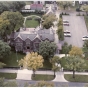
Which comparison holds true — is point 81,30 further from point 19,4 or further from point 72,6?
point 19,4

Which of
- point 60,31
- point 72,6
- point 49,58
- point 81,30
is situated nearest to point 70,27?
point 81,30

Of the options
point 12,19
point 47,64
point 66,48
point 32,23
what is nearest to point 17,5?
point 32,23

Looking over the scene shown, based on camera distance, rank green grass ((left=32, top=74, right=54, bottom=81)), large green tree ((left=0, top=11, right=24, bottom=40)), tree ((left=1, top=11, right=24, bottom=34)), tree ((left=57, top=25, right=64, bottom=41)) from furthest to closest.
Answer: tree ((left=57, top=25, right=64, bottom=41))
tree ((left=1, top=11, right=24, bottom=34))
large green tree ((left=0, top=11, right=24, bottom=40))
green grass ((left=32, top=74, right=54, bottom=81))

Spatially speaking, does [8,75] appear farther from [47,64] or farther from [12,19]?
[12,19]

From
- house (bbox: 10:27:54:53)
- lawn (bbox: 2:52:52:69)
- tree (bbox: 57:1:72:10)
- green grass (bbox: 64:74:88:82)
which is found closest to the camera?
green grass (bbox: 64:74:88:82)

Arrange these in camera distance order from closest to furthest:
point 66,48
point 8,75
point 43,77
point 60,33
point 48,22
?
1. point 43,77
2. point 8,75
3. point 66,48
4. point 60,33
5. point 48,22

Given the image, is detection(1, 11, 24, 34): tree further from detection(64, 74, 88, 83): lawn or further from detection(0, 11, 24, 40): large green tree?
detection(64, 74, 88, 83): lawn

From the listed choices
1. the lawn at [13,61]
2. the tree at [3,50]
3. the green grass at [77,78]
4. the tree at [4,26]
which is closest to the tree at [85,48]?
the green grass at [77,78]

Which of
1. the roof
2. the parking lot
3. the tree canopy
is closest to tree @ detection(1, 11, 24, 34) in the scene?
the roof
